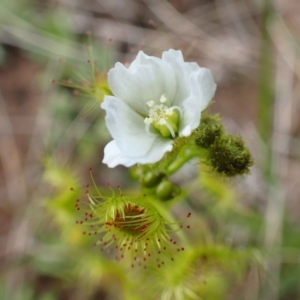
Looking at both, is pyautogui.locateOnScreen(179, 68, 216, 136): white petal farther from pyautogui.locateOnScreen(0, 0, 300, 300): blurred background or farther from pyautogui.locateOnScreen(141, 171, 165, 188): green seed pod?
pyautogui.locateOnScreen(0, 0, 300, 300): blurred background

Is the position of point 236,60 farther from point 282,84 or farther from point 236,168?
point 236,168

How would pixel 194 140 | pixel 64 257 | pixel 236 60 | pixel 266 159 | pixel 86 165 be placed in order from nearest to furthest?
1. pixel 194 140
2. pixel 266 159
3. pixel 64 257
4. pixel 86 165
5. pixel 236 60

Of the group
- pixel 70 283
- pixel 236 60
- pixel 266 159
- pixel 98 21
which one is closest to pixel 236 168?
pixel 266 159

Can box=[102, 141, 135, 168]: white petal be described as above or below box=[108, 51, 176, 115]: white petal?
below

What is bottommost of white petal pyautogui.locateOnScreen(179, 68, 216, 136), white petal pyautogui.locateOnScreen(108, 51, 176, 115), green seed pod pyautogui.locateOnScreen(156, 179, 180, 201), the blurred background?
the blurred background

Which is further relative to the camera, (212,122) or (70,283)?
(70,283)

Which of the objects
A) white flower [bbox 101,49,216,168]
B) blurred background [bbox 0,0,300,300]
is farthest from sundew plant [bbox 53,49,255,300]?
blurred background [bbox 0,0,300,300]

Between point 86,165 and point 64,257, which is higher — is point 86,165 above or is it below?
above
